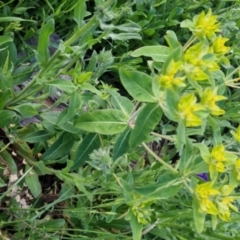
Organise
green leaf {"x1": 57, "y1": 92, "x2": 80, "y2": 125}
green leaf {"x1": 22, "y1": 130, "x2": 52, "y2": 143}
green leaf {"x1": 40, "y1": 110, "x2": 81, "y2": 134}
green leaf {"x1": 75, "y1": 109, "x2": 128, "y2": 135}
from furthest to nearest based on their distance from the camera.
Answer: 1. green leaf {"x1": 22, "y1": 130, "x2": 52, "y2": 143}
2. green leaf {"x1": 40, "y1": 110, "x2": 81, "y2": 134}
3. green leaf {"x1": 57, "y1": 92, "x2": 80, "y2": 125}
4. green leaf {"x1": 75, "y1": 109, "x2": 128, "y2": 135}

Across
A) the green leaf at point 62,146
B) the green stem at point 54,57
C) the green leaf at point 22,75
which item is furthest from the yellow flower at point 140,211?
the green leaf at point 22,75

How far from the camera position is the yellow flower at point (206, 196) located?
3.32ft

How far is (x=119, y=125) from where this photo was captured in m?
1.11

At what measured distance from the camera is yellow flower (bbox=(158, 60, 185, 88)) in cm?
91

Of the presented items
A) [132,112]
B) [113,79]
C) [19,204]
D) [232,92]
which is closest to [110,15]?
[132,112]

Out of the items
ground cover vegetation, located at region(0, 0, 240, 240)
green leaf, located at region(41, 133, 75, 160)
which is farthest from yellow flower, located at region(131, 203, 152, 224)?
green leaf, located at region(41, 133, 75, 160)

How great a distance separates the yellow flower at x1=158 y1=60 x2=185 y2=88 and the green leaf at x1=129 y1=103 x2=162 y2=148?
0.08 meters

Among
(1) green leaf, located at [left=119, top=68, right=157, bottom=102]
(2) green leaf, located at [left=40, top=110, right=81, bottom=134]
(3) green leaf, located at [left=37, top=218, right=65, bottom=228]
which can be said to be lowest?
(3) green leaf, located at [left=37, top=218, right=65, bottom=228]

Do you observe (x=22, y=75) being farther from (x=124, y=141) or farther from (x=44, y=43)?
(x=124, y=141)

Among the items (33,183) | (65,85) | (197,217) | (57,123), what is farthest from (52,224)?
(197,217)

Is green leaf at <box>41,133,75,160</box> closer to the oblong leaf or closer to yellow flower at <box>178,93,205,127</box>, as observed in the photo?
the oblong leaf

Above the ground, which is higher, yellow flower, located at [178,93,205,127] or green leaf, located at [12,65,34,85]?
yellow flower, located at [178,93,205,127]

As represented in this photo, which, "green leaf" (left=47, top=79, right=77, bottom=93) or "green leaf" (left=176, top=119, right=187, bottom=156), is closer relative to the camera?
"green leaf" (left=176, top=119, right=187, bottom=156)

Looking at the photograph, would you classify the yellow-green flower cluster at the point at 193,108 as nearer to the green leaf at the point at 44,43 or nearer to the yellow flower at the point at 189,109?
the yellow flower at the point at 189,109
